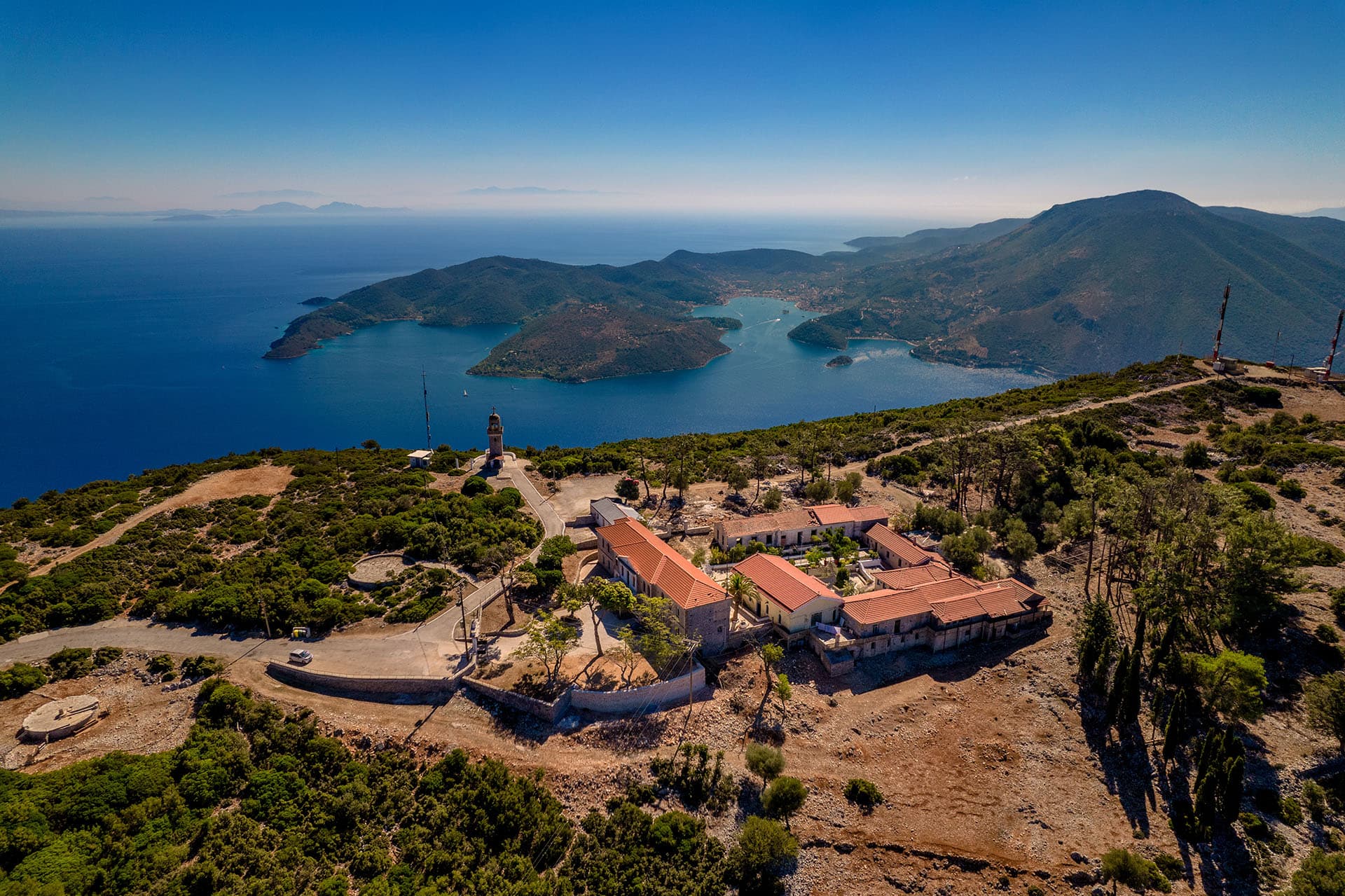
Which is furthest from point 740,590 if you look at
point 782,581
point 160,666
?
point 160,666

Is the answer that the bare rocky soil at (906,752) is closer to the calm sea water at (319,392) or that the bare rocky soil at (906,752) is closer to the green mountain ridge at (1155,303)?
the calm sea water at (319,392)

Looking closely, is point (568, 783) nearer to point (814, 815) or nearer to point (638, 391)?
point (814, 815)

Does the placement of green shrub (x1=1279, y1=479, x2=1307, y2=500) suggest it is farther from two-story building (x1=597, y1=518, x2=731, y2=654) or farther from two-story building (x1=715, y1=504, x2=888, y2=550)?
two-story building (x1=597, y1=518, x2=731, y2=654)

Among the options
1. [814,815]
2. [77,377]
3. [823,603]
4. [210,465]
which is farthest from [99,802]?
[77,377]

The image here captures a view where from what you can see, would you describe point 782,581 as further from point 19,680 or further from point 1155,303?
point 1155,303

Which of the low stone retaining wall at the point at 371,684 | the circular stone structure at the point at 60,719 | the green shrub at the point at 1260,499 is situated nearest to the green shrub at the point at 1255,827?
the green shrub at the point at 1260,499

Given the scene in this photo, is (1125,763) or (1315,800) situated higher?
(1315,800)
